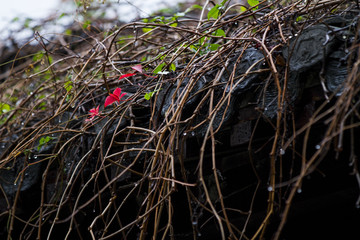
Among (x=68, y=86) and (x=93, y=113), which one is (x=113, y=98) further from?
(x=68, y=86)

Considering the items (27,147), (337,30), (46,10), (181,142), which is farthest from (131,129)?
(46,10)

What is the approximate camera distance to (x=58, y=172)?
1.62 m

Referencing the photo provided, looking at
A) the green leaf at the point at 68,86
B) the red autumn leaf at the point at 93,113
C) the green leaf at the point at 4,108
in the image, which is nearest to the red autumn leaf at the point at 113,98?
the red autumn leaf at the point at 93,113

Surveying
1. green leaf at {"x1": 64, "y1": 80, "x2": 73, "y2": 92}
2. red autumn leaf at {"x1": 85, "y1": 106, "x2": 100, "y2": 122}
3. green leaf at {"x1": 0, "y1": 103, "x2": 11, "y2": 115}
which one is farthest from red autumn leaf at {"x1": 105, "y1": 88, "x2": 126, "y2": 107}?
green leaf at {"x1": 0, "y1": 103, "x2": 11, "y2": 115}

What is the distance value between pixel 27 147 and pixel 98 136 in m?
0.42

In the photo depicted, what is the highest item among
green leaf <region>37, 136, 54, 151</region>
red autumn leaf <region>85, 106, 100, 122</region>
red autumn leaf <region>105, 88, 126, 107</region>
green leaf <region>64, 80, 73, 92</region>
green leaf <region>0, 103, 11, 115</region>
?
green leaf <region>0, 103, 11, 115</region>

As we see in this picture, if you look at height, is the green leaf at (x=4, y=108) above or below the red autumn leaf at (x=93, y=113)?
above

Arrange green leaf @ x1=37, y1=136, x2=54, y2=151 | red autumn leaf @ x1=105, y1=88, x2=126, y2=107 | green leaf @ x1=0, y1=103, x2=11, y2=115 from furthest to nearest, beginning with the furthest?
1. green leaf @ x1=0, y1=103, x2=11, y2=115
2. green leaf @ x1=37, y1=136, x2=54, y2=151
3. red autumn leaf @ x1=105, y1=88, x2=126, y2=107

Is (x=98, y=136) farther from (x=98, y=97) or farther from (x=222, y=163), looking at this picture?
(x=222, y=163)

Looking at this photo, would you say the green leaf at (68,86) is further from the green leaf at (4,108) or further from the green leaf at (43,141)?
the green leaf at (4,108)

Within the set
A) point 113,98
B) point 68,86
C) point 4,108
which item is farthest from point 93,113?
point 4,108

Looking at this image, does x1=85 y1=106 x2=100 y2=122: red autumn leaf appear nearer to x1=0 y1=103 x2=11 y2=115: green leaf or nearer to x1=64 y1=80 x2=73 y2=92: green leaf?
x1=64 y1=80 x2=73 y2=92: green leaf

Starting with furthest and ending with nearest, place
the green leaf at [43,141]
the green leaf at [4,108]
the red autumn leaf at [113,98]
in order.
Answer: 1. the green leaf at [4,108]
2. the green leaf at [43,141]
3. the red autumn leaf at [113,98]

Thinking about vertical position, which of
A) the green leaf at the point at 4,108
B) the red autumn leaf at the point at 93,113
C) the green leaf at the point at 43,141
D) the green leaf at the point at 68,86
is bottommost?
the green leaf at the point at 43,141
